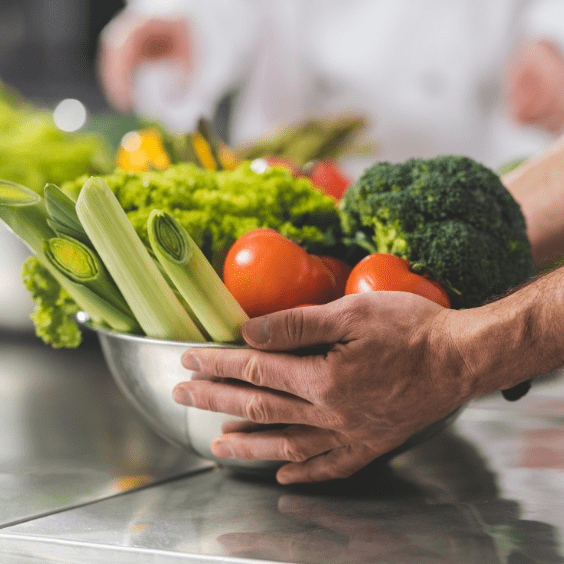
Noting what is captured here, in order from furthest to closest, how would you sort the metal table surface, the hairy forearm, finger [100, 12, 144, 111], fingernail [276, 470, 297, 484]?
1. finger [100, 12, 144, 111]
2. the hairy forearm
3. fingernail [276, 470, 297, 484]
4. the metal table surface

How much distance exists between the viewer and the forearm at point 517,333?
51cm

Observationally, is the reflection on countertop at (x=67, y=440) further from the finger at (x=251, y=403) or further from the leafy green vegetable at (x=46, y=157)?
the leafy green vegetable at (x=46, y=157)

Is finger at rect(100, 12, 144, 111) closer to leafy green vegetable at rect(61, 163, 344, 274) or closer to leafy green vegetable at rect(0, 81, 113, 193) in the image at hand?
leafy green vegetable at rect(0, 81, 113, 193)

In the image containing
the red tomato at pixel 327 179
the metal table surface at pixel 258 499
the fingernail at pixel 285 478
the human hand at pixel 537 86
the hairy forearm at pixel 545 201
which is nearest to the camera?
the metal table surface at pixel 258 499

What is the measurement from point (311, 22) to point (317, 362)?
2.12 meters

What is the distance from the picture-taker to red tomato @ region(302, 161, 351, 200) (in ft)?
3.22

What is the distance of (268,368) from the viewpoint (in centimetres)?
53

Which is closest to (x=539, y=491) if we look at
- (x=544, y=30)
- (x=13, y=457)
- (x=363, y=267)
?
(x=363, y=267)

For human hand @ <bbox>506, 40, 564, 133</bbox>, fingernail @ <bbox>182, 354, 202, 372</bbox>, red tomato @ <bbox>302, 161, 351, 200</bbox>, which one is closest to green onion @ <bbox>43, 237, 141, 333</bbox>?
fingernail @ <bbox>182, 354, 202, 372</bbox>

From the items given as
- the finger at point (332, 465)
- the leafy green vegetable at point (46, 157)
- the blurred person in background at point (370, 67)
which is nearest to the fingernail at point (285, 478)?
the finger at point (332, 465)

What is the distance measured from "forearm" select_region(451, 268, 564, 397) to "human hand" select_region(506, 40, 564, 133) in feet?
5.76

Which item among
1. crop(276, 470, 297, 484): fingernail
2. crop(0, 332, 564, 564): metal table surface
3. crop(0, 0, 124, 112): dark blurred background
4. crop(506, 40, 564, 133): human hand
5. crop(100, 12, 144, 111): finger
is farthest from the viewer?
crop(0, 0, 124, 112): dark blurred background

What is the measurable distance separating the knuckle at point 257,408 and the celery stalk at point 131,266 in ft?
0.29

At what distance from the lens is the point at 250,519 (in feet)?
1.86
